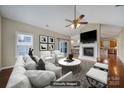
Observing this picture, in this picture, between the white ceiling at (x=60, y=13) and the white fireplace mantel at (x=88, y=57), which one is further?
the white fireplace mantel at (x=88, y=57)

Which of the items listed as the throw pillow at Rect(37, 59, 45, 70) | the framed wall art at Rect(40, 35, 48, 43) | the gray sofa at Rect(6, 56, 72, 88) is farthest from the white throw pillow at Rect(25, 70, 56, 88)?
the framed wall art at Rect(40, 35, 48, 43)

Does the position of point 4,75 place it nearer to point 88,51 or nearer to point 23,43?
point 23,43

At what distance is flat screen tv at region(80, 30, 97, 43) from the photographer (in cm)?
151

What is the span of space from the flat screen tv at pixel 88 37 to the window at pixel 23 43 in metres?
0.69

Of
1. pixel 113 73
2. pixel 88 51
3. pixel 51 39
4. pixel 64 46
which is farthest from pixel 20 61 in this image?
pixel 113 73

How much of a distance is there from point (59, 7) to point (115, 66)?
1085 millimetres

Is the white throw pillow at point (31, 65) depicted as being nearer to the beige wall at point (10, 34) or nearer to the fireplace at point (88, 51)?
the beige wall at point (10, 34)

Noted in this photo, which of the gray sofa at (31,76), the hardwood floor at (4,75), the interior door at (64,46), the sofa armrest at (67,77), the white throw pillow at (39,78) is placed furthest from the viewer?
the interior door at (64,46)

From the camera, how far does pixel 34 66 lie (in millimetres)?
1543

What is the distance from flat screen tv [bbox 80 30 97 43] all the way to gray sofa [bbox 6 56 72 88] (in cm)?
48

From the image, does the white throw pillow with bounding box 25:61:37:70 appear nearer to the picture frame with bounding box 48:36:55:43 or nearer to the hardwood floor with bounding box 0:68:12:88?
the hardwood floor with bounding box 0:68:12:88

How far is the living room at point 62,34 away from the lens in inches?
55.7

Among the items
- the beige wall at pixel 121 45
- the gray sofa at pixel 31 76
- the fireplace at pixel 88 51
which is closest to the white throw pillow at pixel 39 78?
the gray sofa at pixel 31 76
